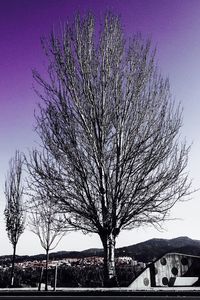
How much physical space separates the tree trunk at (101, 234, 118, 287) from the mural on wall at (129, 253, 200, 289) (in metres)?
0.84

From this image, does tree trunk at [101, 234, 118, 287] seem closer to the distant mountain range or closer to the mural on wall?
the mural on wall

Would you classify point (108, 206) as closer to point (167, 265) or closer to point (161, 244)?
point (167, 265)

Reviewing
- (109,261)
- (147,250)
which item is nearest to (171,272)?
(109,261)

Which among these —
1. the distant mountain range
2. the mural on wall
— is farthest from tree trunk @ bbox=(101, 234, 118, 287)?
the distant mountain range

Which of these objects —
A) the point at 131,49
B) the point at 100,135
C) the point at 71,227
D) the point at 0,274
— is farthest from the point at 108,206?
the point at 0,274

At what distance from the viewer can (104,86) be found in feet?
39.6

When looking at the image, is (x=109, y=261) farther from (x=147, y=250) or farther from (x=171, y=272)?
(x=147, y=250)

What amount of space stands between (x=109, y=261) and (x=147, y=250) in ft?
41.3

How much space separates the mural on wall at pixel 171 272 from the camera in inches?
439

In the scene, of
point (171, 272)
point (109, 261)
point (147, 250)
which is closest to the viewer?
point (109, 261)

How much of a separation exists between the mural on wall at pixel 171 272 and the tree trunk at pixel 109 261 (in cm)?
84

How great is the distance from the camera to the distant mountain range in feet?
64.2

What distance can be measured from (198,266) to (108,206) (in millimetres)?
4399

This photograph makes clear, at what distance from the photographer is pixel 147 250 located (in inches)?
880
